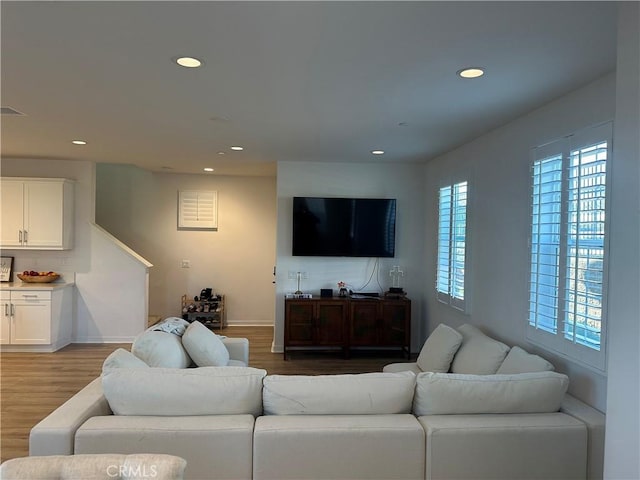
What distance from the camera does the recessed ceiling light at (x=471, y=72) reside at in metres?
2.45

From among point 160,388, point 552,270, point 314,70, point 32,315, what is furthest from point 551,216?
point 32,315

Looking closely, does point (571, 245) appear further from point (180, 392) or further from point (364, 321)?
point (364, 321)

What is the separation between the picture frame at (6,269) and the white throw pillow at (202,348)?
164 inches

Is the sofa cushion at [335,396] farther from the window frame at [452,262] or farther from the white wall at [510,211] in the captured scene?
the window frame at [452,262]

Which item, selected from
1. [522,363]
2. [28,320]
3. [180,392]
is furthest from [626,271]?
[28,320]

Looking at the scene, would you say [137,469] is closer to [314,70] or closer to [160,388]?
[160,388]

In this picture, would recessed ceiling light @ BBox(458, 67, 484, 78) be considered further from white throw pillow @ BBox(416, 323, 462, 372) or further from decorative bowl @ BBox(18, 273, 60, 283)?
decorative bowl @ BBox(18, 273, 60, 283)

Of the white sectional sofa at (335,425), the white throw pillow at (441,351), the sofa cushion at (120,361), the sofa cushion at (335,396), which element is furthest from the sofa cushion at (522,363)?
the sofa cushion at (120,361)

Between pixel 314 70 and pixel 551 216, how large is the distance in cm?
192

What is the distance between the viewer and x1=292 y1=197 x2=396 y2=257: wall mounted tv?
567 cm

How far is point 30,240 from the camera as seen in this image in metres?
5.75

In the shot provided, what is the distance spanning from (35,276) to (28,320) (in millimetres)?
606

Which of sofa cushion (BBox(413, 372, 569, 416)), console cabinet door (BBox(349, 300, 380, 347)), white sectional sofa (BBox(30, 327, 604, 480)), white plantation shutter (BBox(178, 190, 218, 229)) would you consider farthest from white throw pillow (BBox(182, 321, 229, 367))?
white plantation shutter (BBox(178, 190, 218, 229))

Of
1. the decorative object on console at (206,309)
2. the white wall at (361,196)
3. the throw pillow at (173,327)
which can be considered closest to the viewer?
the throw pillow at (173,327)
